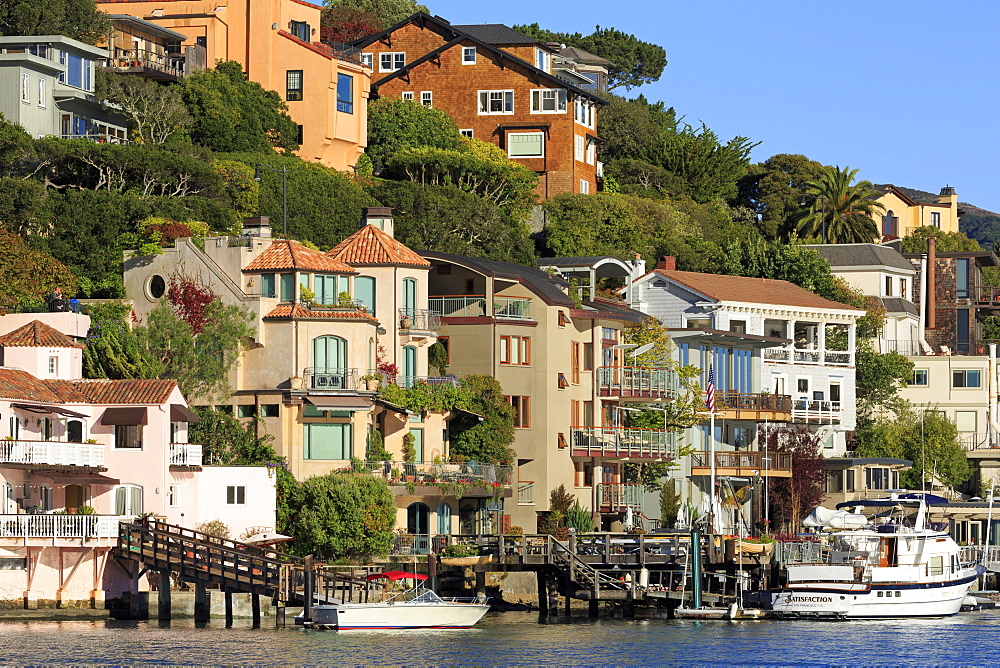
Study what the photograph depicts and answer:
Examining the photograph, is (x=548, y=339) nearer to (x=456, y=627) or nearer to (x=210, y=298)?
(x=210, y=298)

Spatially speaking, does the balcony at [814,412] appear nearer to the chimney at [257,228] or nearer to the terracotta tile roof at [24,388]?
the chimney at [257,228]

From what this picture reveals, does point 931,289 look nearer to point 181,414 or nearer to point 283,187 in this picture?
point 283,187

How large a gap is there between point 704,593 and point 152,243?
1004 inches

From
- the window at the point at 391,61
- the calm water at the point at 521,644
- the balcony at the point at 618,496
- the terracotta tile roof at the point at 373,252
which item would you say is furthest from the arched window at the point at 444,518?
the window at the point at 391,61

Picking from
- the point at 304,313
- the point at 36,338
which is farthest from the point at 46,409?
the point at 304,313

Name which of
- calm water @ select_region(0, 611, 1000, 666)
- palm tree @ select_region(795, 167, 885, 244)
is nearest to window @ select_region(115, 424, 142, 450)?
calm water @ select_region(0, 611, 1000, 666)

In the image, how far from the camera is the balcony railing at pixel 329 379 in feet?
259

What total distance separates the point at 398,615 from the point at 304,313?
611 inches

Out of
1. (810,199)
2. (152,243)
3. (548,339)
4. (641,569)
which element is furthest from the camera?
(810,199)

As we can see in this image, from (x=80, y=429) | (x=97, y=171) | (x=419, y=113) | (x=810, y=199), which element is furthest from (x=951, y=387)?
(x=80, y=429)

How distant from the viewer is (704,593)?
7794cm

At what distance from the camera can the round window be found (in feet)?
264

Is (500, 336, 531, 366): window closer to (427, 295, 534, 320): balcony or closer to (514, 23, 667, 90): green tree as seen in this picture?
(427, 295, 534, 320): balcony

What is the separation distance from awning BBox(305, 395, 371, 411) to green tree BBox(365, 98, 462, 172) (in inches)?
1548
